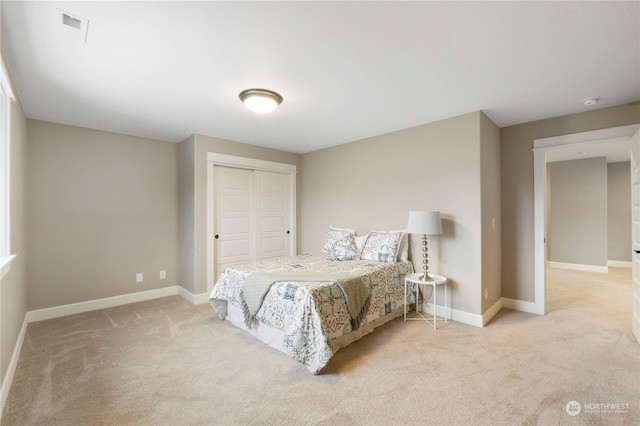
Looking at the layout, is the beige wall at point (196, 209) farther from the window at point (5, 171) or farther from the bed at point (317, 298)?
the window at point (5, 171)

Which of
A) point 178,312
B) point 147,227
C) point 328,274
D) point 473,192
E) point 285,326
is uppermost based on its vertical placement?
point 473,192

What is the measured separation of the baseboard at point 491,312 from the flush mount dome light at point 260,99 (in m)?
3.20

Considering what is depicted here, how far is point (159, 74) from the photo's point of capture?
2.32 m

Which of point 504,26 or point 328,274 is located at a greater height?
point 504,26

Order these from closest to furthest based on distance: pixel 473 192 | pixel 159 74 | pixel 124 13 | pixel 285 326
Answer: pixel 124 13 → pixel 159 74 → pixel 285 326 → pixel 473 192

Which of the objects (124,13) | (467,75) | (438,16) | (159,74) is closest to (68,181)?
(159,74)

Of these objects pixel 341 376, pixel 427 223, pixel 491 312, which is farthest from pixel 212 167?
pixel 491 312

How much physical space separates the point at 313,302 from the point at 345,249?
5.43 ft

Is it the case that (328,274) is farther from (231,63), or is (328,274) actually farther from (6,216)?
(6,216)

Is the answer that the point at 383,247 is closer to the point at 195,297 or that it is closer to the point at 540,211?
the point at 540,211

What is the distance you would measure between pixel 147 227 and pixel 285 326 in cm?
294

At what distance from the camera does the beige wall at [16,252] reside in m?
2.11

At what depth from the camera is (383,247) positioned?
12.0ft

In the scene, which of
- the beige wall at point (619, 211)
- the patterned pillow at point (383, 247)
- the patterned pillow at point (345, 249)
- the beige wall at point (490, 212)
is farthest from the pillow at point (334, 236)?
the beige wall at point (619, 211)
